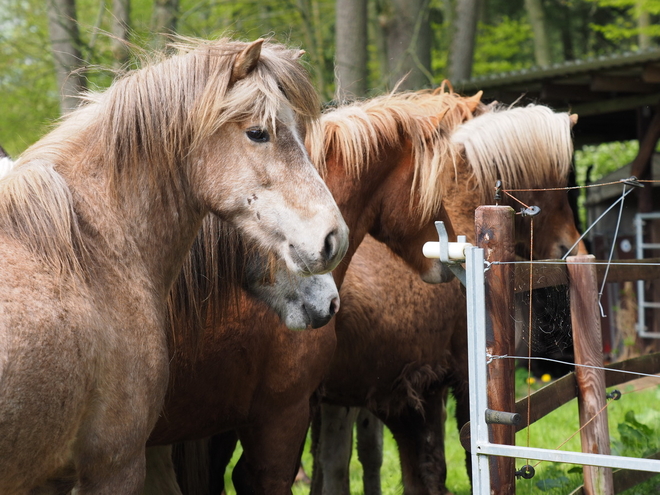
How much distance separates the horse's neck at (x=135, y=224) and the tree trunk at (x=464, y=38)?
300 inches

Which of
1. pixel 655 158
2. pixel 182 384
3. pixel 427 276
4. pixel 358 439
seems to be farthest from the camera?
pixel 655 158

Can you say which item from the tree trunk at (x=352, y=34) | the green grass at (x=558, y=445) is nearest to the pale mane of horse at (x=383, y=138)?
the green grass at (x=558, y=445)

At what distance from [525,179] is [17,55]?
34.6ft

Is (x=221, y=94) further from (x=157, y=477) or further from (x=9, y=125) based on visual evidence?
(x=9, y=125)

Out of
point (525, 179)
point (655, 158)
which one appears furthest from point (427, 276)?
point (655, 158)

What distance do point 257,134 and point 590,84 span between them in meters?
6.41

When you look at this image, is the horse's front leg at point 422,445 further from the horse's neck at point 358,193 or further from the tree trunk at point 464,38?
the tree trunk at point 464,38

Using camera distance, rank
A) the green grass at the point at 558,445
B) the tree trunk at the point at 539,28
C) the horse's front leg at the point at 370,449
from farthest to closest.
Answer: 1. the tree trunk at the point at 539,28
2. the horse's front leg at the point at 370,449
3. the green grass at the point at 558,445

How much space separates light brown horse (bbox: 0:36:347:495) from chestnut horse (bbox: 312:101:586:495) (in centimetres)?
153

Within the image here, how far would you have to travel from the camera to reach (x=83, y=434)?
6.91 feet

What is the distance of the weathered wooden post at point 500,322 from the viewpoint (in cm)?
248

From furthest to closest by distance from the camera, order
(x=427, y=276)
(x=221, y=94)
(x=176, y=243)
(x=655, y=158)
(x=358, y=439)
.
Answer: (x=655, y=158)
(x=358, y=439)
(x=427, y=276)
(x=176, y=243)
(x=221, y=94)

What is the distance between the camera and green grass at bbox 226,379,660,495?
164 inches

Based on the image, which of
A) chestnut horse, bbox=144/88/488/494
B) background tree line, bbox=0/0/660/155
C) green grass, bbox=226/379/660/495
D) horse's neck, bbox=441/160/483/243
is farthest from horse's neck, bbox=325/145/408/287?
green grass, bbox=226/379/660/495
